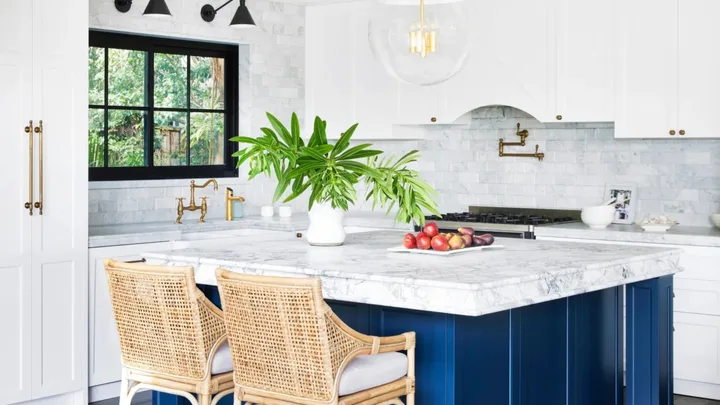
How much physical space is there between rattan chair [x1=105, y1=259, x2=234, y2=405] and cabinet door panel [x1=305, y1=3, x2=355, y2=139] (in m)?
3.84

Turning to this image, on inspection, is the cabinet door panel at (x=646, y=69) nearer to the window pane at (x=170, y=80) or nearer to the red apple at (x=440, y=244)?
the red apple at (x=440, y=244)

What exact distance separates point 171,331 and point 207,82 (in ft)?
12.3

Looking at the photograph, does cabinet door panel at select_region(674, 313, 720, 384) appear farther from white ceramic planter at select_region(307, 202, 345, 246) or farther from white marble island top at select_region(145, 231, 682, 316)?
white ceramic planter at select_region(307, 202, 345, 246)

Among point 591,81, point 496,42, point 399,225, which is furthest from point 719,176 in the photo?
point 399,225

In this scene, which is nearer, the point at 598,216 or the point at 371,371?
the point at 371,371

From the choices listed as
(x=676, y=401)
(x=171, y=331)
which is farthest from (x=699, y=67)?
(x=171, y=331)

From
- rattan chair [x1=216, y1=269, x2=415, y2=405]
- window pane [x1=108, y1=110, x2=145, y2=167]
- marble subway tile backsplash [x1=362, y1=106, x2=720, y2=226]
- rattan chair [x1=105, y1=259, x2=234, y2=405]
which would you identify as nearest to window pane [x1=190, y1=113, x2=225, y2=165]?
window pane [x1=108, y1=110, x2=145, y2=167]

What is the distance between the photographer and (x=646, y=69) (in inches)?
234

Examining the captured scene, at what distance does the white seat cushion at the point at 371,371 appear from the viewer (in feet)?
10.9

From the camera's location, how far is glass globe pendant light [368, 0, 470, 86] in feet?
13.2

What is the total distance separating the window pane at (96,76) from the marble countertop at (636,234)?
9.71 ft
